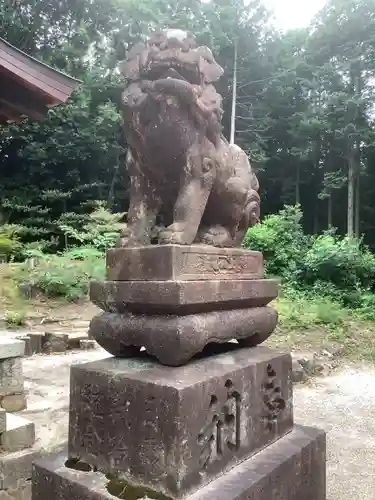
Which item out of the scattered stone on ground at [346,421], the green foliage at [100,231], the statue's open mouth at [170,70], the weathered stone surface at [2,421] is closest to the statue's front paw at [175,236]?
the statue's open mouth at [170,70]

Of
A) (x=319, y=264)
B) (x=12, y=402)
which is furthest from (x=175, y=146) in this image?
(x=319, y=264)

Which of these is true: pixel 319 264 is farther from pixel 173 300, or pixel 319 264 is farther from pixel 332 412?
pixel 173 300

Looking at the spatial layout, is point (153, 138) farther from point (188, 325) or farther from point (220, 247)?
point (188, 325)

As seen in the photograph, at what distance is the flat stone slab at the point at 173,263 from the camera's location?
6.16 ft

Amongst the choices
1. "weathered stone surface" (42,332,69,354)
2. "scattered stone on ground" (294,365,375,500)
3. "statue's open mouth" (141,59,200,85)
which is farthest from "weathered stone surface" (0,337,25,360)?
"weathered stone surface" (42,332,69,354)

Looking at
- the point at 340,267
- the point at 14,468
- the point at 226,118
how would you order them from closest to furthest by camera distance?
1. the point at 14,468
2. the point at 340,267
3. the point at 226,118

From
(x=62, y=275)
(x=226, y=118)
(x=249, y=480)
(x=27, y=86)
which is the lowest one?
(x=249, y=480)

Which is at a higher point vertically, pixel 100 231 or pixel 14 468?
pixel 100 231

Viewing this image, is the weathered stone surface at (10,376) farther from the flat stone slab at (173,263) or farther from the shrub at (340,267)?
the shrub at (340,267)

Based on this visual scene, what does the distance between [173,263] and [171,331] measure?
0.93 ft

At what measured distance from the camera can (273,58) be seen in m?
19.8

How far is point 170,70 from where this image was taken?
202 centimetres

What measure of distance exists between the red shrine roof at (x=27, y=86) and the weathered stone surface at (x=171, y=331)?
7.13ft

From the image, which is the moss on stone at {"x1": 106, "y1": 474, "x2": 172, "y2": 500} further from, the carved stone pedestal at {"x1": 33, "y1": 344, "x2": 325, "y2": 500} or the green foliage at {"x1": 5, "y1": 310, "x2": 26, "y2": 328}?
the green foliage at {"x1": 5, "y1": 310, "x2": 26, "y2": 328}
